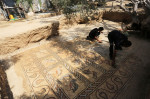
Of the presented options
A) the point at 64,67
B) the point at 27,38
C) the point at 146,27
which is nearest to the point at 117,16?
the point at 146,27

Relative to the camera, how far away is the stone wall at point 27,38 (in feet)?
12.4

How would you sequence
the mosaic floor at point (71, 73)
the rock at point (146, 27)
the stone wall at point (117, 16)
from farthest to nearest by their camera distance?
1. the stone wall at point (117, 16)
2. the rock at point (146, 27)
3. the mosaic floor at point (71, 73)

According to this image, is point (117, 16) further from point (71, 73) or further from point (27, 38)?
point (27, 38)

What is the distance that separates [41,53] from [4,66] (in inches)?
55.3

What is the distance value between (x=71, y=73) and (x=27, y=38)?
3.14m

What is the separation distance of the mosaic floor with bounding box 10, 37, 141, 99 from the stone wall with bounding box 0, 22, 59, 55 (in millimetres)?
640

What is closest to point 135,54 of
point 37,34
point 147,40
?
point 147,40

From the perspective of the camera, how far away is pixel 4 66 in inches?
127

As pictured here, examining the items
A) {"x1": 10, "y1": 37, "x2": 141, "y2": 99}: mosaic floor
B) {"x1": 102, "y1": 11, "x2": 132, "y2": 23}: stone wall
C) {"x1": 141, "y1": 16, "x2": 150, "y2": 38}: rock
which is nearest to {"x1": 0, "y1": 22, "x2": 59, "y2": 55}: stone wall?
{"x1": 10, "y1": 37, "x2": 141, "y2": 99}: mosaic floor

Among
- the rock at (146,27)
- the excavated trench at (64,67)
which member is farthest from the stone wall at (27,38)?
the rock at (146,27)

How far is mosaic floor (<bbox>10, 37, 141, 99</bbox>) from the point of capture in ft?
7.13

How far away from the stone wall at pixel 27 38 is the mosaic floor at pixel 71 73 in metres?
0.64

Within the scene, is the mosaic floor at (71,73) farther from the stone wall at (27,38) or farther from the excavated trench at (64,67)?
the stone wall at (27,38)

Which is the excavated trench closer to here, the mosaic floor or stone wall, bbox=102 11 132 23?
the mosaic floor
